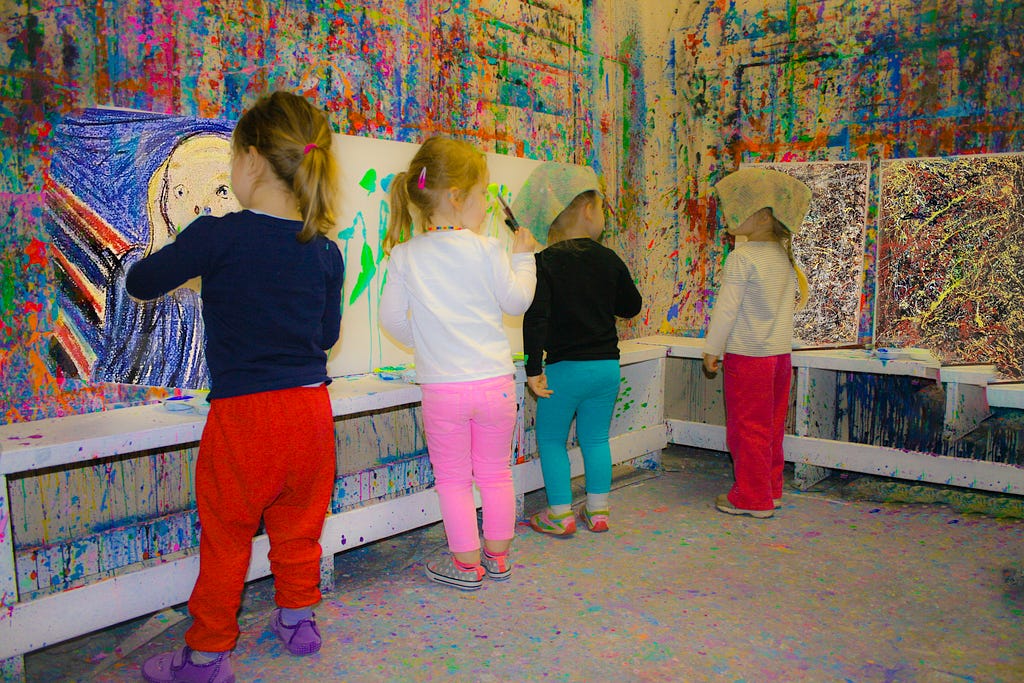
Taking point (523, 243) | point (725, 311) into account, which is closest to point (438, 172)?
point (523, 243)

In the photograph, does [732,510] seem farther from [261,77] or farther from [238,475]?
[261,77]

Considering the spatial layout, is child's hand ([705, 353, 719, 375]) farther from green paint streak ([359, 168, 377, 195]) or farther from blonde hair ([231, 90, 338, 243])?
blonde hair ([231, 90, 338, 243])

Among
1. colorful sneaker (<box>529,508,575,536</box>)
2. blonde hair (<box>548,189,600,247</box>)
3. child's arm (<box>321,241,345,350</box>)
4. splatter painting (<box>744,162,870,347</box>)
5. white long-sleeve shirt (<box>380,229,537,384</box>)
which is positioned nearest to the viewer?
child's arm (<box>321,241,345,350</box>)

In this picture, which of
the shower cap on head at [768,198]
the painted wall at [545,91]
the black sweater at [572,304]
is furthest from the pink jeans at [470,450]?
the shower cap on head at [768,198]

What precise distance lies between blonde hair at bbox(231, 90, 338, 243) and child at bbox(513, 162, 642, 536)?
0.92 metres

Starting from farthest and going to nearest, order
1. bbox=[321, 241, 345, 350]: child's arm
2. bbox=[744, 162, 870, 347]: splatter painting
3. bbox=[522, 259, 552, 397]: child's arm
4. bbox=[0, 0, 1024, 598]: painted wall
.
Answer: bbox=[744, 162, 870, 347]: splatter painting, bbox=[522, 259, 552, 397]: child's arm, bbox=[0, 0, 1024, 598]: painted wall, bbox=[321, 241, 345, 350]: child's arm

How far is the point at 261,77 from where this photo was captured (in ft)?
7.61

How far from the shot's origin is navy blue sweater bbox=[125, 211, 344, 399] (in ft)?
5.35

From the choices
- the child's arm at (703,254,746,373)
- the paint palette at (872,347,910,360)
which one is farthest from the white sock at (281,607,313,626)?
the paint palette at (872,347,910,360)

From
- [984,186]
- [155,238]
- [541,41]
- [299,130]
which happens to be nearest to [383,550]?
[155,238]

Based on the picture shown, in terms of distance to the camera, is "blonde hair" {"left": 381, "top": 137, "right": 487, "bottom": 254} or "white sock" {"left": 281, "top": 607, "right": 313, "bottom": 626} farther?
"blonde hair" {"left": 381, "top": 137, "right": 487, "bottom": 254}

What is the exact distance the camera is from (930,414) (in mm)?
3193

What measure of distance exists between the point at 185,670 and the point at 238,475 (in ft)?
1.50

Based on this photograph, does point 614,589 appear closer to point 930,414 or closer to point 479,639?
point 479,639
